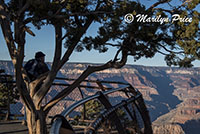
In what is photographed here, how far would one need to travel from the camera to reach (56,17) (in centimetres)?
649

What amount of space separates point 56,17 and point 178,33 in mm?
3497

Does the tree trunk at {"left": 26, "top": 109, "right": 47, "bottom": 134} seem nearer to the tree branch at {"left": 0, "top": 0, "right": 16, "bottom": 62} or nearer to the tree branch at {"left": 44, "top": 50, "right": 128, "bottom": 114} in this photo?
the tree branch at {"left": 44, "top": 50, "right": 128, "bottom": 114}

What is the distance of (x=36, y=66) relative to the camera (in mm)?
6910

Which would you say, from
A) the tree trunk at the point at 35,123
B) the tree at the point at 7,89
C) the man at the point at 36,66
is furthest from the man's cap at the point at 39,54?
the tree trunk at the point at 35,123

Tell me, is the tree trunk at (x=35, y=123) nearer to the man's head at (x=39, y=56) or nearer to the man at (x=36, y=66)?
the man at (x=36, y=66)

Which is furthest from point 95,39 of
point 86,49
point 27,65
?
point 27,65

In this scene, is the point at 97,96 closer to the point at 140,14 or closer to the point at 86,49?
the point at 140,14

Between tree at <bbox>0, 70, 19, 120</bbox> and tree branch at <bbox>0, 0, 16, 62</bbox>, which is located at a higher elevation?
tree branch at <bbox>0, 0, 16, 62</bbox>

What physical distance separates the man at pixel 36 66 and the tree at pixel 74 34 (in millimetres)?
210

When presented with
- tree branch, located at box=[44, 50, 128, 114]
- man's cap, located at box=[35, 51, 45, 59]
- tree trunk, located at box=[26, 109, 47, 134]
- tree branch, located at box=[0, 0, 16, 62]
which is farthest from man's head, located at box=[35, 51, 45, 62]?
tree trunk, located at box=[26, 109, 47, 134]

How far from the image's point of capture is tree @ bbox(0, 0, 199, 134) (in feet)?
19.4

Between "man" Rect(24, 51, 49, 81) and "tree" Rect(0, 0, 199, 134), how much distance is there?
210 mm

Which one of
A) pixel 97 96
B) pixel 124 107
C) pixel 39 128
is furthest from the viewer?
pixel 39 128

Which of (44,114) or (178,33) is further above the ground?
(178,33)
